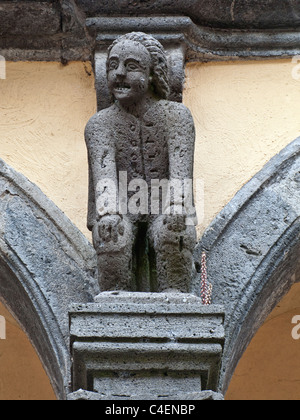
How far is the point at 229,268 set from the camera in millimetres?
3896

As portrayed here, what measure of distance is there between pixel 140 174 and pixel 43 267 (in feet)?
1.42

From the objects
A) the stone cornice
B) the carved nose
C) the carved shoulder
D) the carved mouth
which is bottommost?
the carved shoulder

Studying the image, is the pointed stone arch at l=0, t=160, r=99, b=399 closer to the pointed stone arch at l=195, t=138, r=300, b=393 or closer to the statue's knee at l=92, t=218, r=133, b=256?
the statue's knee at l=92, t=218, r=133, b=256

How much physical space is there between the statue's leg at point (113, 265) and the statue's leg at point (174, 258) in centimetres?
10

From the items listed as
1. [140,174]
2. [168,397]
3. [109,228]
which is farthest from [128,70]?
[168,397]

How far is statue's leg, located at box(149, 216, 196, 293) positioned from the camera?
11.9 ft

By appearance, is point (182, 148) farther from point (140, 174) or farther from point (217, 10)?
point (217, 10)

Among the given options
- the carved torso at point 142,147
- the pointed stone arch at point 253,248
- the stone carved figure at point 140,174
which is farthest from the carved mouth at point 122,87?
the pointed stone arch at point 253,248

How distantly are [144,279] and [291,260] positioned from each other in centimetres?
59

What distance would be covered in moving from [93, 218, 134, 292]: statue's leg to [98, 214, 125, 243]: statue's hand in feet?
0.05

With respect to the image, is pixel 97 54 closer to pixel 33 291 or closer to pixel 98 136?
pixel 98 136

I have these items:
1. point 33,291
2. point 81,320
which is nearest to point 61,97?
point 33,291

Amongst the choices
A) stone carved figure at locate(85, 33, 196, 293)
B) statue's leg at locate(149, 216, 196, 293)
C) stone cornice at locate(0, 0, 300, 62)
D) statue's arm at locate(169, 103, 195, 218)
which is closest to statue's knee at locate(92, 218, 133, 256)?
stone carved figure at locate(85, 33, 196, 293)

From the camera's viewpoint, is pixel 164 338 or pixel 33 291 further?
pixel 33 291
